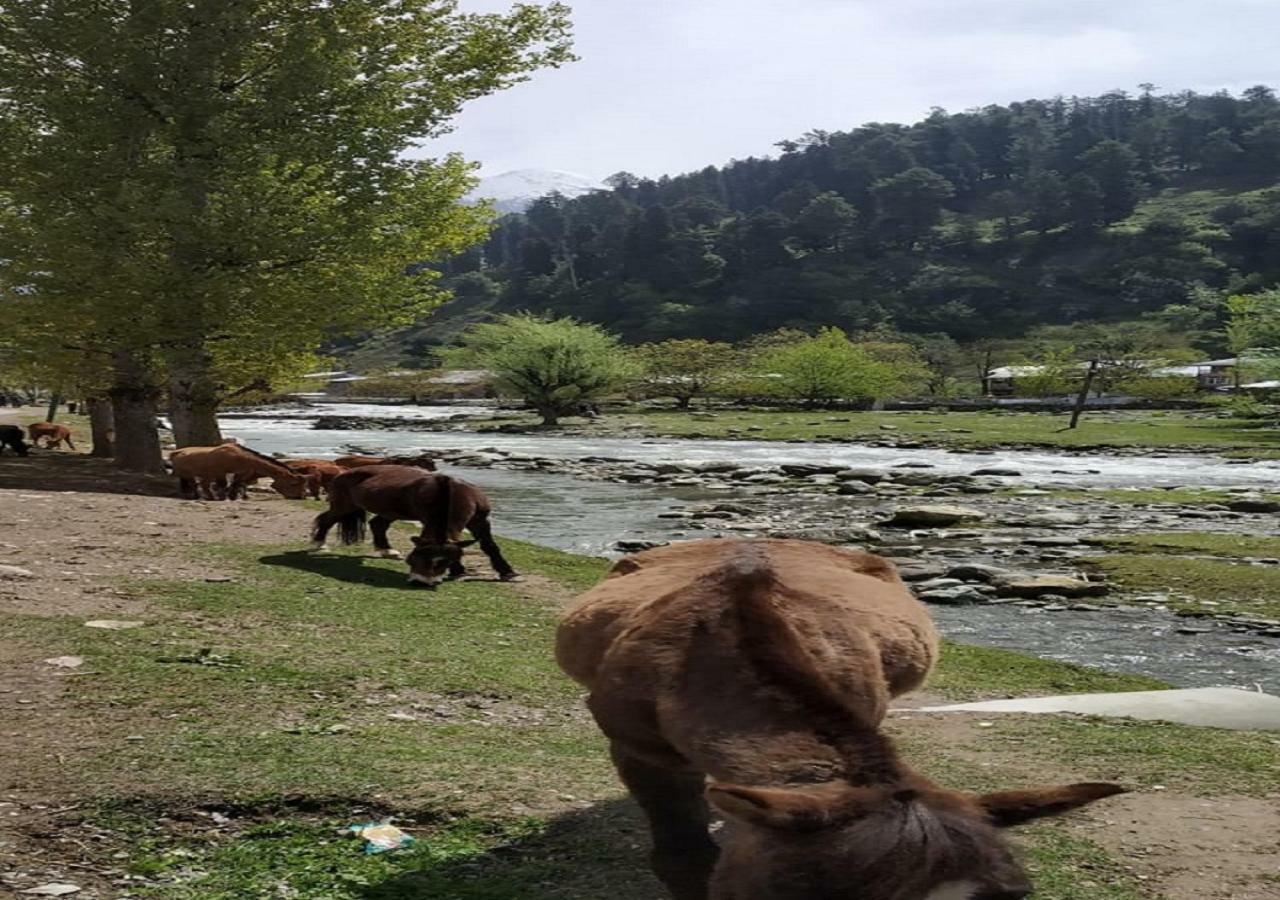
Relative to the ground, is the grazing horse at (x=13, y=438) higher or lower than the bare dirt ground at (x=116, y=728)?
higher

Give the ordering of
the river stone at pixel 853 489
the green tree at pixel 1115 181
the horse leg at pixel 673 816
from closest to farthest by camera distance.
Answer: the horse leg at pixel 673 816, the river stone at pixel 853 489, the green tree at pixel 1115 181

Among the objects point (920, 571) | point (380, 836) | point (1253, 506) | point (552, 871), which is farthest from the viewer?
point (1253, 506)

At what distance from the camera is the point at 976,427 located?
52.0 m

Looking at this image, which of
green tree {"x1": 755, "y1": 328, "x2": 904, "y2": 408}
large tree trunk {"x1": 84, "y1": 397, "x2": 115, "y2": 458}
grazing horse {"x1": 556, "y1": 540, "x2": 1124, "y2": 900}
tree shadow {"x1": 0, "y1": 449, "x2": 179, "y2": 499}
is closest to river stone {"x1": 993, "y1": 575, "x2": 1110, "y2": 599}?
grazing horse {"x1": 556, "y1": 540, "x2": 1124, "y2": 900}

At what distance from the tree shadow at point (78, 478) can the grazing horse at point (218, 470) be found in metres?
0.45

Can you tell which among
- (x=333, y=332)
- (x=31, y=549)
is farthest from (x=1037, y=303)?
(x=31, y=549)

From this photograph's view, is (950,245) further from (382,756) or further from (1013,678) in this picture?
(382,756)

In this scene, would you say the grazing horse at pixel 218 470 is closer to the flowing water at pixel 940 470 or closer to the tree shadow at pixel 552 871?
the flowing water at pixel 940 470

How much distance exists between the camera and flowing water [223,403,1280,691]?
1120cm

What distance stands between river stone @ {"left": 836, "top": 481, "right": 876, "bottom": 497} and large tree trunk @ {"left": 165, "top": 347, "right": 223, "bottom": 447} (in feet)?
51.9

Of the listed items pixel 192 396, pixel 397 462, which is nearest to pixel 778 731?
pixel 397 462

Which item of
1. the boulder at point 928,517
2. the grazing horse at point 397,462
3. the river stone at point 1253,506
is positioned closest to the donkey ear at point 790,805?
the grazing horse at point 397,462

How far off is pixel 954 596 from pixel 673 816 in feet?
36.9

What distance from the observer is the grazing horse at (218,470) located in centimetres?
1858
